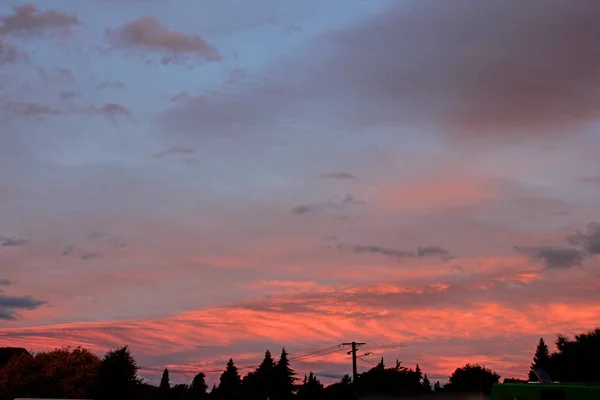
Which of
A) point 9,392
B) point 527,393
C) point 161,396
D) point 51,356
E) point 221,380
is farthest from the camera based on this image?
point 221,380

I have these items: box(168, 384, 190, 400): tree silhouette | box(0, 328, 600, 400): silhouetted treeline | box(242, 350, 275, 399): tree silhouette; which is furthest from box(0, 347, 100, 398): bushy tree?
box(242, 350, 275, 399): tree silhouette

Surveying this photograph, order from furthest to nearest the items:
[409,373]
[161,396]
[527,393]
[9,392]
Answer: [409,373] → [161,396] → [9,392] → [527,393]

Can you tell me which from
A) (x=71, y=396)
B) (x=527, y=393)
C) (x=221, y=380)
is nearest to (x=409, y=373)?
(x=221, y=380)


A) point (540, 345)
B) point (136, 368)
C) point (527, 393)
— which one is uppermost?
point (540, 345)

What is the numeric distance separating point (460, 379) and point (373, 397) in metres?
64.4

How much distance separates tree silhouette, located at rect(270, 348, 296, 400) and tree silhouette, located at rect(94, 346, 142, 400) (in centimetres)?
3746

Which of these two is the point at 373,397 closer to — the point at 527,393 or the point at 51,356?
the point at 51,356

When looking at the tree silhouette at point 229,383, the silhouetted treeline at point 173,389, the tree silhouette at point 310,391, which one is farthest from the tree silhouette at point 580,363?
the tree silhouette at point 229,383

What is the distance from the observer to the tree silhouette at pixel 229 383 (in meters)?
146

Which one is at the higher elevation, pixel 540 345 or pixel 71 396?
pixel 540 345

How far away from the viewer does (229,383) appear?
15062cm

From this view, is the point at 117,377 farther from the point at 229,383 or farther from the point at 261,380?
the point at 229,383

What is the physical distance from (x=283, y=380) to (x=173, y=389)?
22481mm

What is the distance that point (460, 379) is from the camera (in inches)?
5458
